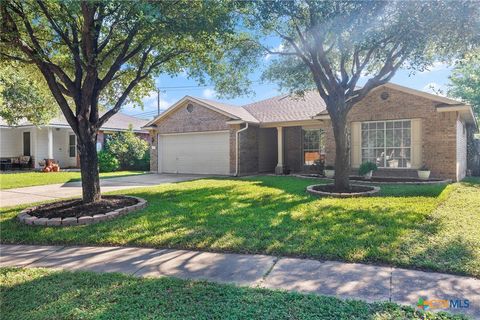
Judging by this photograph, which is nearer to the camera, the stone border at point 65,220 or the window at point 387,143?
the stone border at point 65,220

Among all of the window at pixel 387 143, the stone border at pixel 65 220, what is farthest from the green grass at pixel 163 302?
the window at pixel 387 143

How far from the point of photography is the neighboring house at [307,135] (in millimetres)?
12945

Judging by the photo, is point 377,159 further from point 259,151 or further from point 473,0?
point 473,0

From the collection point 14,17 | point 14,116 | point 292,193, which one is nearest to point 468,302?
point 292,193

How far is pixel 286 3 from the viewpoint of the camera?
27.4ft

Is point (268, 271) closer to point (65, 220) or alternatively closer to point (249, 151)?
point (65, 220)

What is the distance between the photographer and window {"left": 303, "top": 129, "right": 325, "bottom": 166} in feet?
56.4

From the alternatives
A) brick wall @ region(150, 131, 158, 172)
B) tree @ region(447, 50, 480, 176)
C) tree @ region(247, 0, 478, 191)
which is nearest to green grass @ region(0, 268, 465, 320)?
tree @ region(247, 0, 478, 191)

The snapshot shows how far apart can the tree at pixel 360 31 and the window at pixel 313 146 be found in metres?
5.92

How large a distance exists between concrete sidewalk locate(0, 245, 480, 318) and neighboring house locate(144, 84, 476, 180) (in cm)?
1056

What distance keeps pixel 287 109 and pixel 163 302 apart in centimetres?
1614

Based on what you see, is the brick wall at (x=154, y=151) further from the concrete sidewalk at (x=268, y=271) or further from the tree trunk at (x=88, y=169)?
the concrete sidewalk at (x=268, y=271)

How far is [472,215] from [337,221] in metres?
3.01

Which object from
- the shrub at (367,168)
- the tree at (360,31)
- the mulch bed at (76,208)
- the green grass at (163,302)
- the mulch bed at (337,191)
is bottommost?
the green grass at (163,302)
